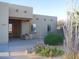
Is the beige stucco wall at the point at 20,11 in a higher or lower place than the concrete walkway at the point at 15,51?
higher

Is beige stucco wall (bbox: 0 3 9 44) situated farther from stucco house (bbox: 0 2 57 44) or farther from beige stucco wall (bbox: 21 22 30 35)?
beige stucco wall (bbox: 21 22 30 35)

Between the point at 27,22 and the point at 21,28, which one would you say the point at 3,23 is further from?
the point at 27,22

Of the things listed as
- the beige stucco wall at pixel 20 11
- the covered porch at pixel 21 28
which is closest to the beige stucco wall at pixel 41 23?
the covered porch at pixel 21 28

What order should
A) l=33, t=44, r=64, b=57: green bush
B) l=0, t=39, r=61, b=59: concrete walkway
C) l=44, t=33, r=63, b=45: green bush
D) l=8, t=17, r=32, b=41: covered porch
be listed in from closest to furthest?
l=0, t=39, r=61, b=59: concrete walkway → l=33, t=44, r=64, b=57: green bush → l=44, t=33, r=63, b=45: green bush → l=8, t=17, r=32, b=41: covered porch

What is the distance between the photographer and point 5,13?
23.3 metres

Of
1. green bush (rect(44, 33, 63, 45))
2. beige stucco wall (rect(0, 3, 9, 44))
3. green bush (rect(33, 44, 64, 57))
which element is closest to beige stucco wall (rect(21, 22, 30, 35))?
beige stucco wall (rect(0, 3, 9, 44))

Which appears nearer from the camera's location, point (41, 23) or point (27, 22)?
point (27, 22)

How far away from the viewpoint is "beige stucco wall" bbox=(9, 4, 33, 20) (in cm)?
2690

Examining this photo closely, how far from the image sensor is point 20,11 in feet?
93.4

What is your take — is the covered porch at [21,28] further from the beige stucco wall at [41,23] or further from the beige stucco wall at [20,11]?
the beige stucco wall at [20,11]

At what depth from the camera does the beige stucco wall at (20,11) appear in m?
26.9

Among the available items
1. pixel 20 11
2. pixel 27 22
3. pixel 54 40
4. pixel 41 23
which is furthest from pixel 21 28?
pixel 54 40

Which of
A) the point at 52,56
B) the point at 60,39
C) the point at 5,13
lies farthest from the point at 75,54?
the point at 5,13

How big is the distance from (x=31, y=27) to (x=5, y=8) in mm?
9125
